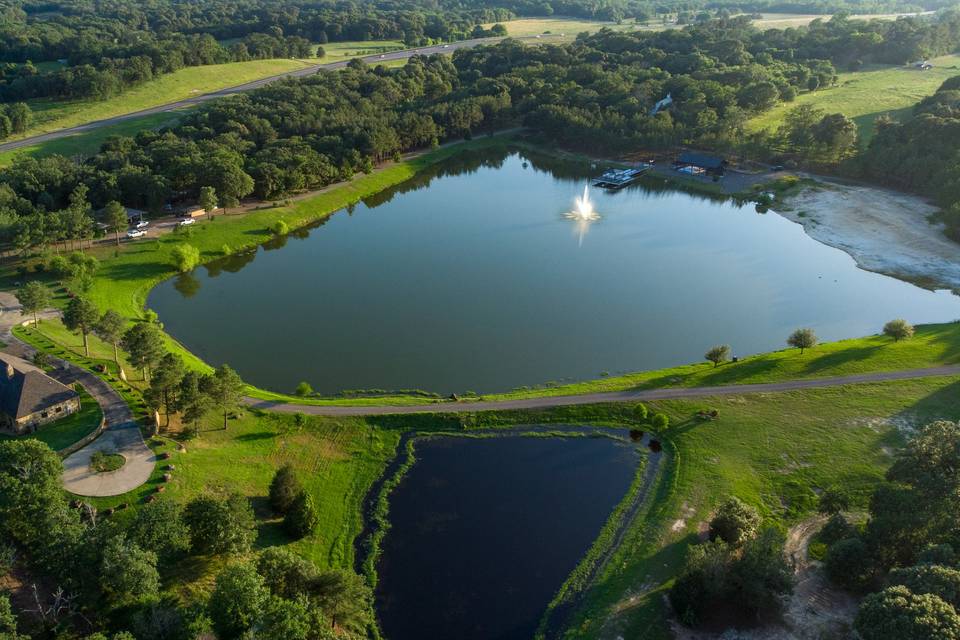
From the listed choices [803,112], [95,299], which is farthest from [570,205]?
[95,299]

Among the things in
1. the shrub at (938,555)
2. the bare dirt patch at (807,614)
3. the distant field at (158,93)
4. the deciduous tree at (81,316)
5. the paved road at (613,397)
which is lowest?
the bare dirt patch at (807,614)

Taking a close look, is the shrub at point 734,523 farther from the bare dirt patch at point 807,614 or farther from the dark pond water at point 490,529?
the dark pond water at point 490,529

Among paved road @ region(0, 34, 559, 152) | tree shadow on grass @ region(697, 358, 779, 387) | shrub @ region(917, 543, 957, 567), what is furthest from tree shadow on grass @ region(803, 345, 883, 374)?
paved road @ region(0, 34, 559, 152)

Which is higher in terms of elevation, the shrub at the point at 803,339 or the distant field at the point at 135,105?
the distant field at the point at 135,105

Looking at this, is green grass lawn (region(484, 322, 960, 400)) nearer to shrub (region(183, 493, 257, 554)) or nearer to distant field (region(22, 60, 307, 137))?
shrub (region(183, 493, 257, 554))

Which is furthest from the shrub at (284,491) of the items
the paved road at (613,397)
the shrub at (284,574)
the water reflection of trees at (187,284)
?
the water reflection of trees at (187,284)

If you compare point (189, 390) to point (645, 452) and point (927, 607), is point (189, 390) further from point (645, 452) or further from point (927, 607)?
point (927, 607)

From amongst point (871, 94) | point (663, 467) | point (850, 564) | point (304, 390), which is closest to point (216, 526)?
point (304, 390)
